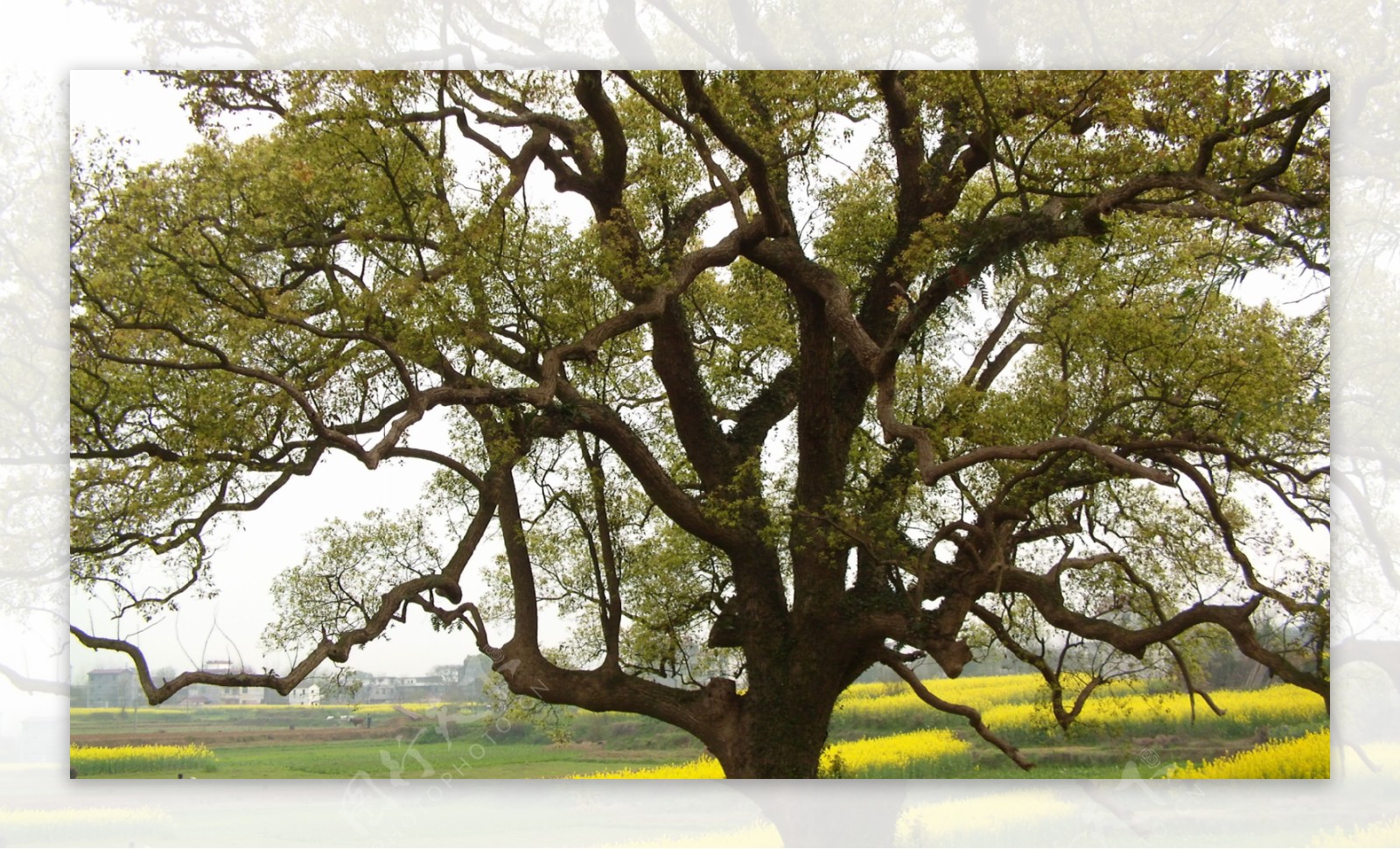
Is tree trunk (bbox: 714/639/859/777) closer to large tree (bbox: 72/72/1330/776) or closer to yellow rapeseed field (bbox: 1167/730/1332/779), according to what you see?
large tree (bbox: 72/72/1330/776)

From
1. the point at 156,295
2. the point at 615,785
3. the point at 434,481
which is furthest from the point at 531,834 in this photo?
the point at 156,295

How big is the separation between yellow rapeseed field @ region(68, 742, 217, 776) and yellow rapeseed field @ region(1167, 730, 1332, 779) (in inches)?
175

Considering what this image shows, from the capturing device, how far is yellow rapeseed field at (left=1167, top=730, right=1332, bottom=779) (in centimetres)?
497

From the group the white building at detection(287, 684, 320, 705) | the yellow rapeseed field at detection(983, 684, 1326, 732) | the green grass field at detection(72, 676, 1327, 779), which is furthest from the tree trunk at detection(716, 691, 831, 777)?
the white building at detection(287, 684, 320, 705)

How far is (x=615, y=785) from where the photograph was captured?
5.24 m

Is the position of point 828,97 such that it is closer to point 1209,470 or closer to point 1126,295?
point 1126,295

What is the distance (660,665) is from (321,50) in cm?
346

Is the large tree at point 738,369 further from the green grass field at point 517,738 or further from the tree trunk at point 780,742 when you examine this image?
the green grass field at point 517,738

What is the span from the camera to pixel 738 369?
6.27 m

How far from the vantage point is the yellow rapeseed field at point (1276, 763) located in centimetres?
497

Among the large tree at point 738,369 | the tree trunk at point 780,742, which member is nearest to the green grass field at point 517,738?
the large tree at point 738,369

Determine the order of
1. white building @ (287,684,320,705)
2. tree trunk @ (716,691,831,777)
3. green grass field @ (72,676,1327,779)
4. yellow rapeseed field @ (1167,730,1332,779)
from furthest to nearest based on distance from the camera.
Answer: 1. tree trunk @ (716,691,831,777)
2. white building @ (287,684,320,705)
3. green grass field @ (72,676,1327,779)
4. yellow rapeseed field @ (1167,730,1332,779)

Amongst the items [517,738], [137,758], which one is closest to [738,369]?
[517,738]

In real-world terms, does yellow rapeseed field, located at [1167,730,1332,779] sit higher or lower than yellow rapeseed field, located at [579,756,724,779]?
higher
